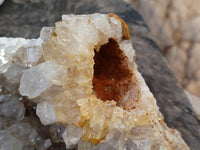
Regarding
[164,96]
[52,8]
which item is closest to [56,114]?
[164,96]

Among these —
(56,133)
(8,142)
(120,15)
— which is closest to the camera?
(8,142)

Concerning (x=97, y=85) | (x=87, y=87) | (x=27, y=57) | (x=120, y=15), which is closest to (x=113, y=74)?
(x=97, y=85)

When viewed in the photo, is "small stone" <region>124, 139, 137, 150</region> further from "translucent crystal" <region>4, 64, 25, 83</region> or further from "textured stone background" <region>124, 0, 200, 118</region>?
"textured stone background" <region>124, 0, 200, 118</region>

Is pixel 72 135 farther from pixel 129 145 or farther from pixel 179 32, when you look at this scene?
pixel 179 32

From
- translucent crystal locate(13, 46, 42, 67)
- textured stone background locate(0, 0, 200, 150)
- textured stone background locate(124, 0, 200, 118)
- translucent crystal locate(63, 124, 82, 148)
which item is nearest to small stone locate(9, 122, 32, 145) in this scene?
translucent crystal locate(63, 124, 82, 148)

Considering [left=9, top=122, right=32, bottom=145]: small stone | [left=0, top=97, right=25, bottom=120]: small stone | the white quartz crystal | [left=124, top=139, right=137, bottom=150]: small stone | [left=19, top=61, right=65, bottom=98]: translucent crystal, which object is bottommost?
[left=9, top=122, right=32, bottom=145]: small stone

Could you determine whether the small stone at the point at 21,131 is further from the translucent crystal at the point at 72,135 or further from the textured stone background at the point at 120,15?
the textured stone background at the point at 120,15
